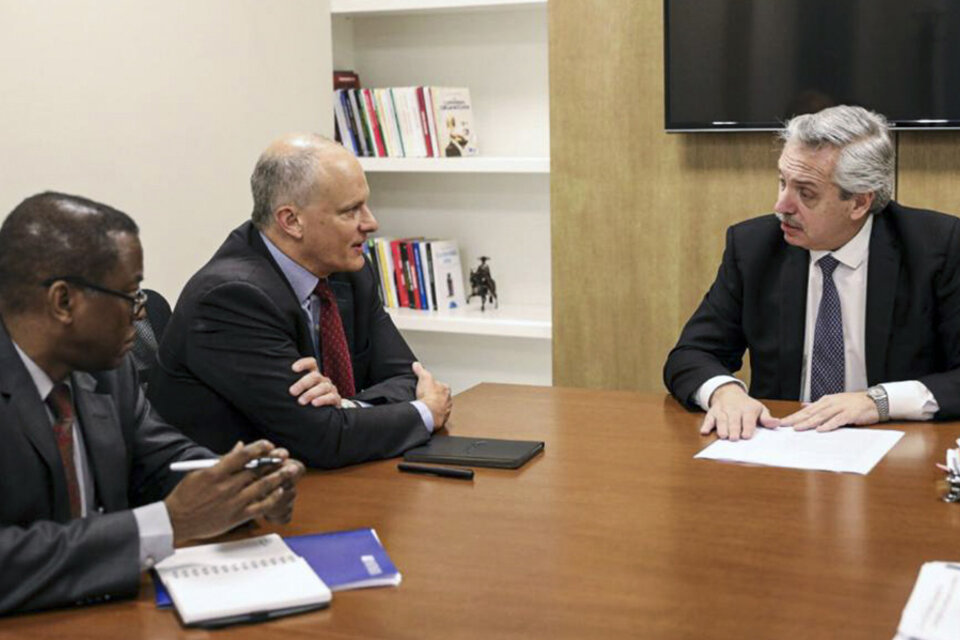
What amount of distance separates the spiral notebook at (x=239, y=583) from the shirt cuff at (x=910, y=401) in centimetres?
149

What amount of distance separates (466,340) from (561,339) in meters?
0.75

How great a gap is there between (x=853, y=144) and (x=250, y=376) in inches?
61.4

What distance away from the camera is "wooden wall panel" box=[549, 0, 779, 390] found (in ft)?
14.1

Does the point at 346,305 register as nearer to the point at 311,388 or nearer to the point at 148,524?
the point at 311,388

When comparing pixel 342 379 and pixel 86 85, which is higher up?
pixel 86 85

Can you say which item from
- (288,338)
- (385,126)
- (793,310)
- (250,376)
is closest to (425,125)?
(385,126)

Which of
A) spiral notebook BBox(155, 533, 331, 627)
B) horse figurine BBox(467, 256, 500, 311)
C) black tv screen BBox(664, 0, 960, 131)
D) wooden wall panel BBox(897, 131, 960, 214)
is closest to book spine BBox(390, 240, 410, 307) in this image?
horse figurine BBox(467, 256, 500, 311)

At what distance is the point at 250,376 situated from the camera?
2523mm

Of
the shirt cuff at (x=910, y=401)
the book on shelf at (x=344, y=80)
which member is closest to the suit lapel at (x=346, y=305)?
the shirt cuff at (x=910, y=401)

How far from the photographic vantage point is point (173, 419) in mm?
2639

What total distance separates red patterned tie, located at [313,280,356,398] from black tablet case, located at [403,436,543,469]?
0.36 metres

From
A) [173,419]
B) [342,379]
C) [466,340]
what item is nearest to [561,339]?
[466,340]

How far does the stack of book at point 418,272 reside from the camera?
504cm

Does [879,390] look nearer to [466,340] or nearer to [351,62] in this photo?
[466,340]
